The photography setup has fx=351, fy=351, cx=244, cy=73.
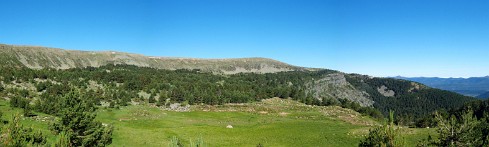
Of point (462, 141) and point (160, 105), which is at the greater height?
point (462, 141)

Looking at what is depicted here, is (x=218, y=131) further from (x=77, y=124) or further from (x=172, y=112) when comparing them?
(x=77, y=124)

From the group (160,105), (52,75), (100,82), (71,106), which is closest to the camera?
(71,106)

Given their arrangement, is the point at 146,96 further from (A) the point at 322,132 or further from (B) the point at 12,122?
(B) the point at 12,122

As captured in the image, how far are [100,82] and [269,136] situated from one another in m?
86.2

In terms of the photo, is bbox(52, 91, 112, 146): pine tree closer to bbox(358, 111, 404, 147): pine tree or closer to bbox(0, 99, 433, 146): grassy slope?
bbox(0, 99, 433, 146): grassy slope

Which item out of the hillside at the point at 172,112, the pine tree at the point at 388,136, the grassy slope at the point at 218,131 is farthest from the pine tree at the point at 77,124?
the pine tree at the point at 388,136

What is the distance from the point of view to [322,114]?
326ft

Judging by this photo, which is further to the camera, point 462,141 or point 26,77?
point 26,77

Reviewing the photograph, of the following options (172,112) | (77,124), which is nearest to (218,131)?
(172,112)

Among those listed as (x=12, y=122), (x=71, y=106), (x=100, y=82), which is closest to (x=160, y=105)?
(x=100, y=82)

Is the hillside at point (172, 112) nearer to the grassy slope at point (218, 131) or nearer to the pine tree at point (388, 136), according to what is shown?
the grassy slope at point (218, 131)

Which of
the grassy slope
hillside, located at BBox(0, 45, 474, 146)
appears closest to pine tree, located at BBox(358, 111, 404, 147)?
hillside, located at BBox(0, 45, 474, 146)

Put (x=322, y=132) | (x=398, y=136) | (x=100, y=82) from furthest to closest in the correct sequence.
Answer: (x=100, y=82)
(x=322, y=132)
(x=398, y=136)

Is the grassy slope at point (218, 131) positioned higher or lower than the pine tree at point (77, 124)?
lower
